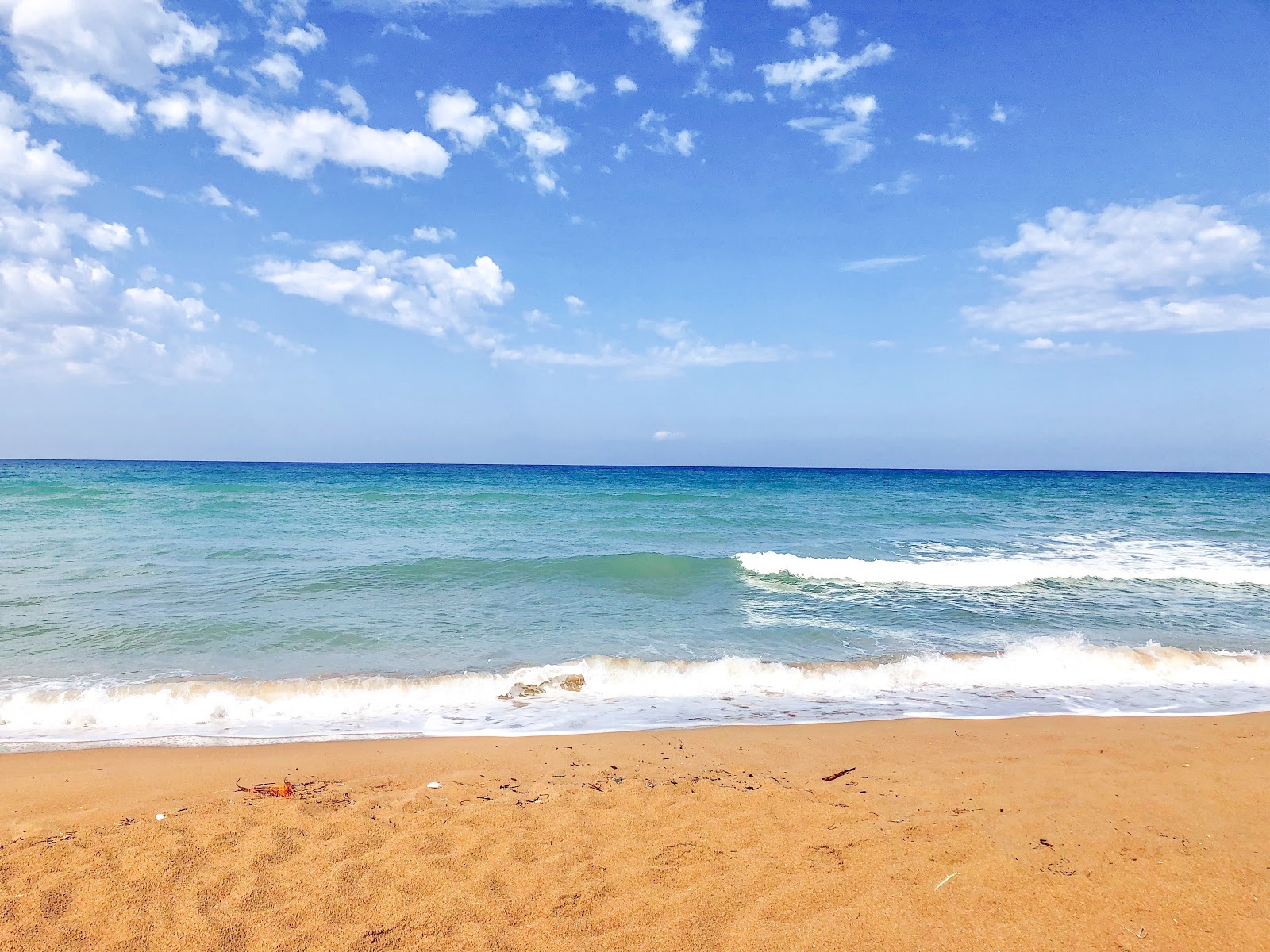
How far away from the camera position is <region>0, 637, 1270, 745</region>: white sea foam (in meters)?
6.57

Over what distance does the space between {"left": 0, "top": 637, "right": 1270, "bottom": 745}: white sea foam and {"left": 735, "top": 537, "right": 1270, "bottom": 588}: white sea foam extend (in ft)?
17.6

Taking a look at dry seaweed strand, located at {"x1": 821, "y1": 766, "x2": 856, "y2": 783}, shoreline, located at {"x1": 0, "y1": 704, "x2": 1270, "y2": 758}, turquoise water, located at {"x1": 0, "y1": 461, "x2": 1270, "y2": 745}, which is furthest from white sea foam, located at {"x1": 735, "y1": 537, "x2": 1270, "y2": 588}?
dry seaweed strand, located at {"x1": 821, "y1": 766, "x2": 856, "y2": 783}

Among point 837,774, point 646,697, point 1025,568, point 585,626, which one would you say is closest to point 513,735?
point 646,697

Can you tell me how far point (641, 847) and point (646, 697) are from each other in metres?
3.70

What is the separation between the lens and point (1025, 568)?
15.6 metres

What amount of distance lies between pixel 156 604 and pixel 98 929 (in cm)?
910

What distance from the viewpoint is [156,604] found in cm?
1060

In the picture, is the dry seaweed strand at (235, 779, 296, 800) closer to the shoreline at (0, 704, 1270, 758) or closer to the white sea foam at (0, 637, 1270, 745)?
the shoreline at (0, 704, 1270, 758)

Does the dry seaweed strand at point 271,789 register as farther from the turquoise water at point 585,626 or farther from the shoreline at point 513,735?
the turquoise water at point 585,626

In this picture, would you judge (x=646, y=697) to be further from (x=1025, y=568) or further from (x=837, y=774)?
(x=1025, y=568)

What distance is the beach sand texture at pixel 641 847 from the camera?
323 cm

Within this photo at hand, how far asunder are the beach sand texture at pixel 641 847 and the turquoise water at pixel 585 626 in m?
1.26

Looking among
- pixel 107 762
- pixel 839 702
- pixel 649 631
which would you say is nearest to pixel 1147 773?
pixel 839 702

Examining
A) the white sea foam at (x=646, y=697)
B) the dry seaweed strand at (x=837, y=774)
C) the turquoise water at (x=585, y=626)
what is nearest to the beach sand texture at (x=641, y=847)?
the dry seaweed strand at (x=837, y=774)
